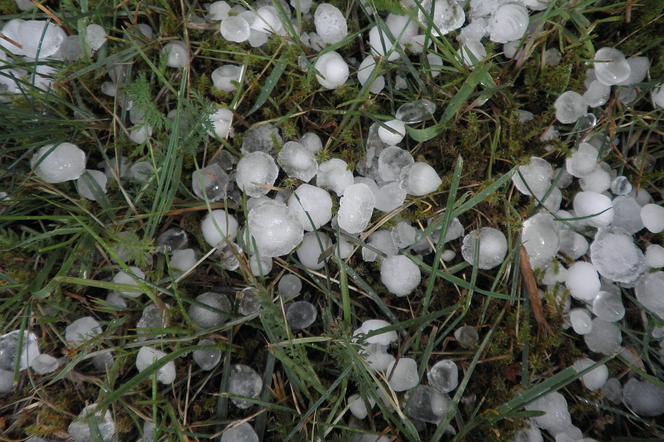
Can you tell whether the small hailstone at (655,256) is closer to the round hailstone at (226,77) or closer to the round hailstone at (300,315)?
the round hailstone at (300,315)

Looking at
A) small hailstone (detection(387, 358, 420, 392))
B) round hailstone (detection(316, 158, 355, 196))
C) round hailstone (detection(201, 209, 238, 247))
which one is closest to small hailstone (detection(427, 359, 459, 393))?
small hailstone (detection(387, 358, 420, 392))

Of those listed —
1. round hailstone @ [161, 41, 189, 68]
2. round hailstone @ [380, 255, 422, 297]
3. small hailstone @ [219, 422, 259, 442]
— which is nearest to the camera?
small hailstone @ [219, 422, 259, 442]

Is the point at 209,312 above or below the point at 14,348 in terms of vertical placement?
above

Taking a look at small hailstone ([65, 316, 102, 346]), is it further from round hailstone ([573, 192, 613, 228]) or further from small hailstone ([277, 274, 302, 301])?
round hailstone ([573, 192, 613, 228])

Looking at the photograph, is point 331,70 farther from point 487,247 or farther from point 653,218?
point 653,218

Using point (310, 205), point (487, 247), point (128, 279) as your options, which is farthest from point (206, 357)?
point (487, 247)
